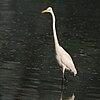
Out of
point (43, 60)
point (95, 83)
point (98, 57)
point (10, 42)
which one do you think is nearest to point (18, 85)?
point (95, 83)

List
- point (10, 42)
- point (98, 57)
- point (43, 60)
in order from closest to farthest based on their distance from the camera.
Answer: point (43, 60) → point (98, 57) → point (10, 42)

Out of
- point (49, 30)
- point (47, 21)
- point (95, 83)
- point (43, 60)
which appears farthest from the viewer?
point (47, 21)

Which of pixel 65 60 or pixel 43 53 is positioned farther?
pixel 43 53

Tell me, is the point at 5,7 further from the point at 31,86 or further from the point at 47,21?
the point at 31,86

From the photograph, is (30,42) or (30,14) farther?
(30,14)

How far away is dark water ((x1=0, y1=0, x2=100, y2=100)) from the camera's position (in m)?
13.0

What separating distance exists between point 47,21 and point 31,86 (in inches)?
572

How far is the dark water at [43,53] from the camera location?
12992 millimetres

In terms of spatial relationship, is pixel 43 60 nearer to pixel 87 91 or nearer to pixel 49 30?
pixel 87 91

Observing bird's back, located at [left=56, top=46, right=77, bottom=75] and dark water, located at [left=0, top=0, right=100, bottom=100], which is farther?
bird's back, located at [left=56, top=46, right=77, bottom=75]

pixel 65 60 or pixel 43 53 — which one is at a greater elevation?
pixel 65 60

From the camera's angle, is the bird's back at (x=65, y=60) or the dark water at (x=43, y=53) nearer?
the dark water at (x=43, y=53)

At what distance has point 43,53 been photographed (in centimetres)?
1792

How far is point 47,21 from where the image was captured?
90.4 feet
